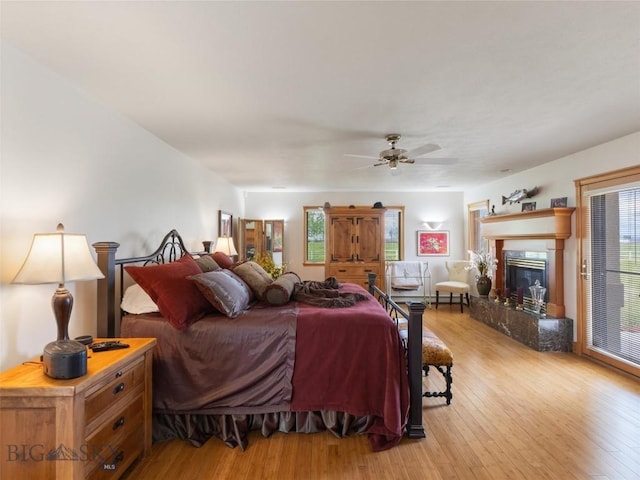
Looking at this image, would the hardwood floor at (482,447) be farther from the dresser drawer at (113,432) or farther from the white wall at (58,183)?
the white wall at (58,183)

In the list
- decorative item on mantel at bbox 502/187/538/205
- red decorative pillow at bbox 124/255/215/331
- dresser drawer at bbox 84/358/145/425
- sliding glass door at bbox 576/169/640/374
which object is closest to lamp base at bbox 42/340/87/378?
dresser drawer at bbox 84/358/145/425

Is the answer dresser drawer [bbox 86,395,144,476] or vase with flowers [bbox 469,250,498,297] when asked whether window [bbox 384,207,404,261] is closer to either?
vase with flowers [bbox 469,250,498,297]

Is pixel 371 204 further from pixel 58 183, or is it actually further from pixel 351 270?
pixel 58 183

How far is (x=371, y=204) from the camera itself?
283 inches

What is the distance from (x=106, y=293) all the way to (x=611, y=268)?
491cm

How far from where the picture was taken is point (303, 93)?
2.35 metres

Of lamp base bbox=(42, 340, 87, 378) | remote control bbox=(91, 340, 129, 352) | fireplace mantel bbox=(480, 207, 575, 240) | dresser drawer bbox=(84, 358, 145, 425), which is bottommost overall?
dresser drawer bbox=(84, 358, 145, 425)

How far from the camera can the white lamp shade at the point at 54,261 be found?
1.67m

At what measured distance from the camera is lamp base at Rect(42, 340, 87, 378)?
152 centimetres

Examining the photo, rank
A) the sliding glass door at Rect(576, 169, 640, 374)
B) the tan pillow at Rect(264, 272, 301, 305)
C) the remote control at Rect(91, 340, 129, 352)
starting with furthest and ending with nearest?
1. the sliding glass door at Rect(576, 169, 640, 374)
2. the tan pillow at Rect(264, 272, 301, 305)
3. the remote control at Rect(91, 340, 129, 352)

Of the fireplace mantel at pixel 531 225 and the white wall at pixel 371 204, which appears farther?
the white wall at pixel 371 204

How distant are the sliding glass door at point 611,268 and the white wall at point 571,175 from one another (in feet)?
0.35

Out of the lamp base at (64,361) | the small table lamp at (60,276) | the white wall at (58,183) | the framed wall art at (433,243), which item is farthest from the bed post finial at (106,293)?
the framed wall art at (433,243)

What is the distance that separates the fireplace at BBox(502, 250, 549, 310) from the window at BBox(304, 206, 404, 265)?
86.7 inches
